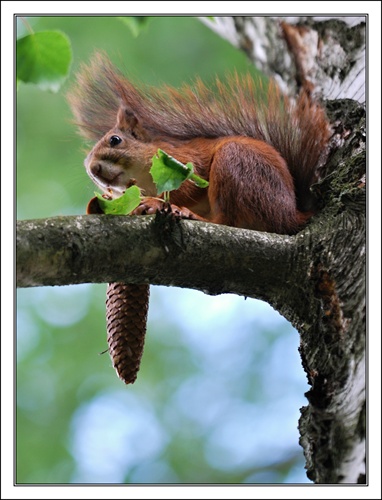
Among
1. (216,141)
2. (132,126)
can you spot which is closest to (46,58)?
(216,141)

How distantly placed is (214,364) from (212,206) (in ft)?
2.95

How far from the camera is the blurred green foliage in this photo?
5.88 feet

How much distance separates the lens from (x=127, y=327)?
1479 mm

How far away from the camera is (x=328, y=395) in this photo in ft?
4.66

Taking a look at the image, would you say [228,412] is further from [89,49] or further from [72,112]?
[89,49]

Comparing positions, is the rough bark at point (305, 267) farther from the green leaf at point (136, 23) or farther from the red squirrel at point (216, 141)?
the green leaf at point (136, 23)

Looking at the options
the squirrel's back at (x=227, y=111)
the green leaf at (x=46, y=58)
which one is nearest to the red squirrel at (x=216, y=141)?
the squirrel's back at (x=227, y=111)

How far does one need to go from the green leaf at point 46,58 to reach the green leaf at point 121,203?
0.23 meters

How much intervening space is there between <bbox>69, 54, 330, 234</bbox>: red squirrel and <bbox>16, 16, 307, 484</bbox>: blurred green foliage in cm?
8

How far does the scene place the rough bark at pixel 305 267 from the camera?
1.23m

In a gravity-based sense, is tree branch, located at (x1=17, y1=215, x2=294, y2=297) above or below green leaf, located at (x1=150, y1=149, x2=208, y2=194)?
below

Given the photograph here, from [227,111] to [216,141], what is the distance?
0.09 metres

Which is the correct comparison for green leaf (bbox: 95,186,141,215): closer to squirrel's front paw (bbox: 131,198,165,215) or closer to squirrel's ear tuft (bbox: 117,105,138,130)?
squirrel's front paw (bbox: 131,198,165,215)

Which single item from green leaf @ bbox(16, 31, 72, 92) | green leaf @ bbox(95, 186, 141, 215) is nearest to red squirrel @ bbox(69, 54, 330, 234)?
green leaf @ bbox(95, 186, 141, 215)
